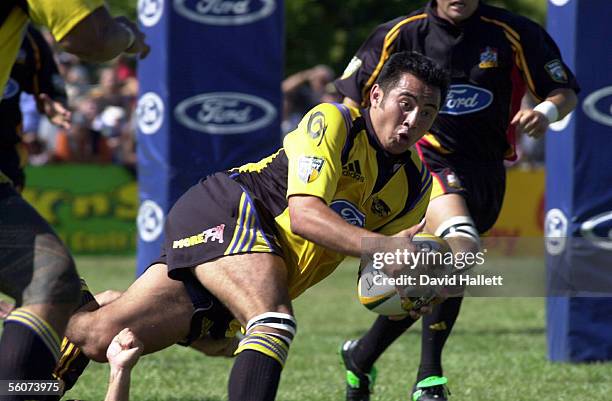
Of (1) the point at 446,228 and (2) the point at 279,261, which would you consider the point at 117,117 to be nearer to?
(1) the point at 446,228

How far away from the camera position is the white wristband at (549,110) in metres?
6.00

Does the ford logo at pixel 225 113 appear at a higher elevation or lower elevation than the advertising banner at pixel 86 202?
higher

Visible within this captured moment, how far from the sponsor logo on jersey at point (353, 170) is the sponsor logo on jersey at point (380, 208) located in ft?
0.63

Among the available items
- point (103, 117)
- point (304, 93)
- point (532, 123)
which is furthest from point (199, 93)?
point (304, 93)

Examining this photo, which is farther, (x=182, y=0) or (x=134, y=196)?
(x=134, y=196)

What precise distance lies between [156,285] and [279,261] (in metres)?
0.61

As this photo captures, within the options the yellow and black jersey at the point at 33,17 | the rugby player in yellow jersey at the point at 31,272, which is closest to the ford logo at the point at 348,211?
the rugby player in yellow jersey at the point at 31,272

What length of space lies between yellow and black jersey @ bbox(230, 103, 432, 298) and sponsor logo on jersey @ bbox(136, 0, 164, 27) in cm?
427

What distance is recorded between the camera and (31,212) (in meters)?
4.02

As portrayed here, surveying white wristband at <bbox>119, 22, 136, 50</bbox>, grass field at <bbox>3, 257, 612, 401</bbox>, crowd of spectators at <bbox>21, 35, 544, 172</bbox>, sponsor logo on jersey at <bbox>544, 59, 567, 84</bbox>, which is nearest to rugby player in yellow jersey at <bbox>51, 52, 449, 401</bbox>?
white wristband at <bbox>119, 22, 136, 50</bbox>

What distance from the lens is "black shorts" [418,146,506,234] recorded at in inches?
250

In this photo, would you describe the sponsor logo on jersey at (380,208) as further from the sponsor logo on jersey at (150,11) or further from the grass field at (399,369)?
the sponsor logo on jersey at (150,11)

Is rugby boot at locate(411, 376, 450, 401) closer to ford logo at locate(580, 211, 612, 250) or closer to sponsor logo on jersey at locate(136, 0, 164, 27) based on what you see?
ford logo at locate(580, 211, 612, 250)

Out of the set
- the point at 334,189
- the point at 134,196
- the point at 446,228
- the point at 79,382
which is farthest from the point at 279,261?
the point at 134,196
